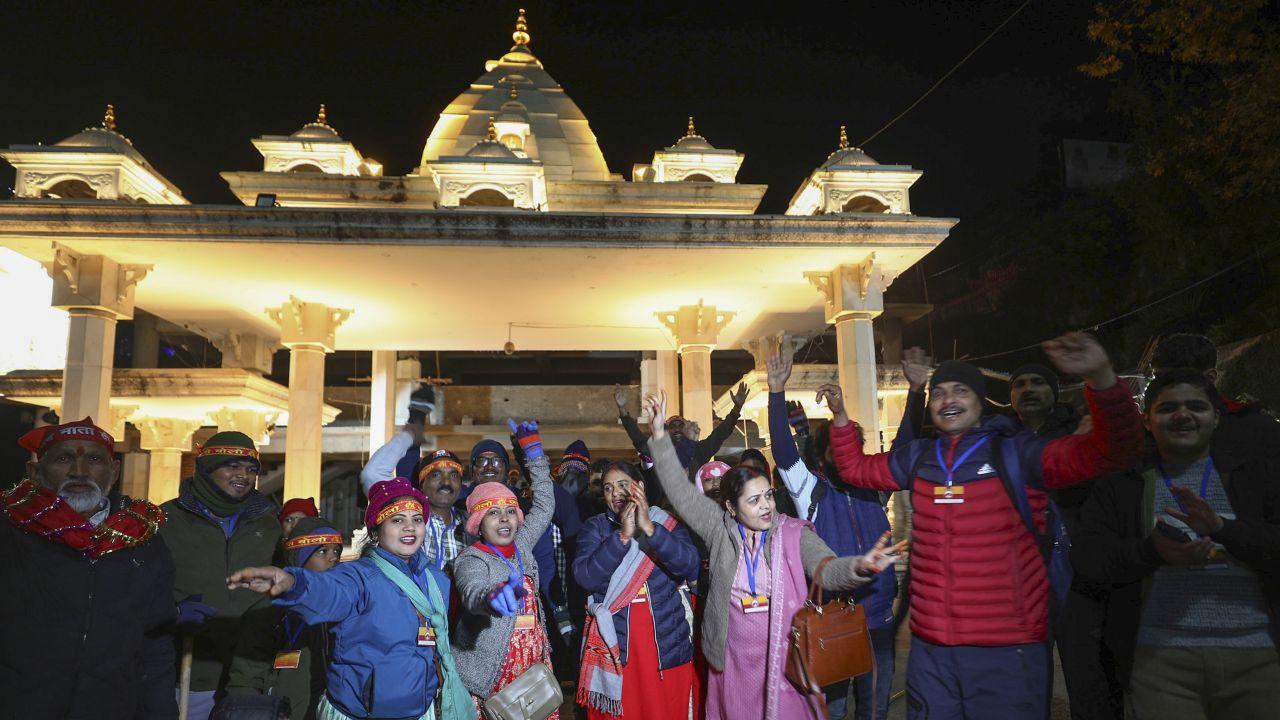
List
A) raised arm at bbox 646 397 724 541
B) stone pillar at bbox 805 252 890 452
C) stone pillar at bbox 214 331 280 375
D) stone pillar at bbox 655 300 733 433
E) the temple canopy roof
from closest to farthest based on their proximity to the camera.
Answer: raised arm at bbox 646 397 724 541 < stone pillar at bbox 805 252 890 452 < stone pillar at bbox 655 300 733 433 < stone pillar at bbox 214 331 280 375 < the temple canopy roof

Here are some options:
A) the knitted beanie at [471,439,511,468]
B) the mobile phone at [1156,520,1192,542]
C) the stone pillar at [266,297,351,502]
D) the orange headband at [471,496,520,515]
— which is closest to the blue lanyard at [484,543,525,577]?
the orange headband at [471,496,520,515]

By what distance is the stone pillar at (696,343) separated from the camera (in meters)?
12.6

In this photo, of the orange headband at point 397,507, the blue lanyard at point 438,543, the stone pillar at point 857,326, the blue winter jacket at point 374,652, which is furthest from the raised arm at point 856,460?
the stone pillar at point 857,326

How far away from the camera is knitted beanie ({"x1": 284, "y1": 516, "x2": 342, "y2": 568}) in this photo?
4059 millimetres

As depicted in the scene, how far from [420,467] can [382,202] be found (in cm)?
1057

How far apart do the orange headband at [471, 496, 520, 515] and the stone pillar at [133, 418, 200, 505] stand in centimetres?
1287

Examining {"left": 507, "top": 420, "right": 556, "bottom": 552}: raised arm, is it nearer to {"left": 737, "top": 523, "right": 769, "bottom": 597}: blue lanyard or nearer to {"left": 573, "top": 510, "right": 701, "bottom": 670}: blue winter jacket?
{"left": 573, "top": 510, "right": 701, "bottom": 670}: blue winter jacket

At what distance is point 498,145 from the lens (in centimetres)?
1225

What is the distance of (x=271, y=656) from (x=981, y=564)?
3.21 metres

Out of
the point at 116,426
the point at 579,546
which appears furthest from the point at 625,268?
the point at 116,426

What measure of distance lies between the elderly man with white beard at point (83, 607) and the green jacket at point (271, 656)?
0.52 m

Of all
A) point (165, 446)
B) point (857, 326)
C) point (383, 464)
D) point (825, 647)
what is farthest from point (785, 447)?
point (165, 446)

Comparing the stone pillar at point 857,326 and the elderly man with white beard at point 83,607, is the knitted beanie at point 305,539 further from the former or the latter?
the stone pillar at point 857,326

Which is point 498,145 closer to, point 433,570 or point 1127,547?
point 433,570
